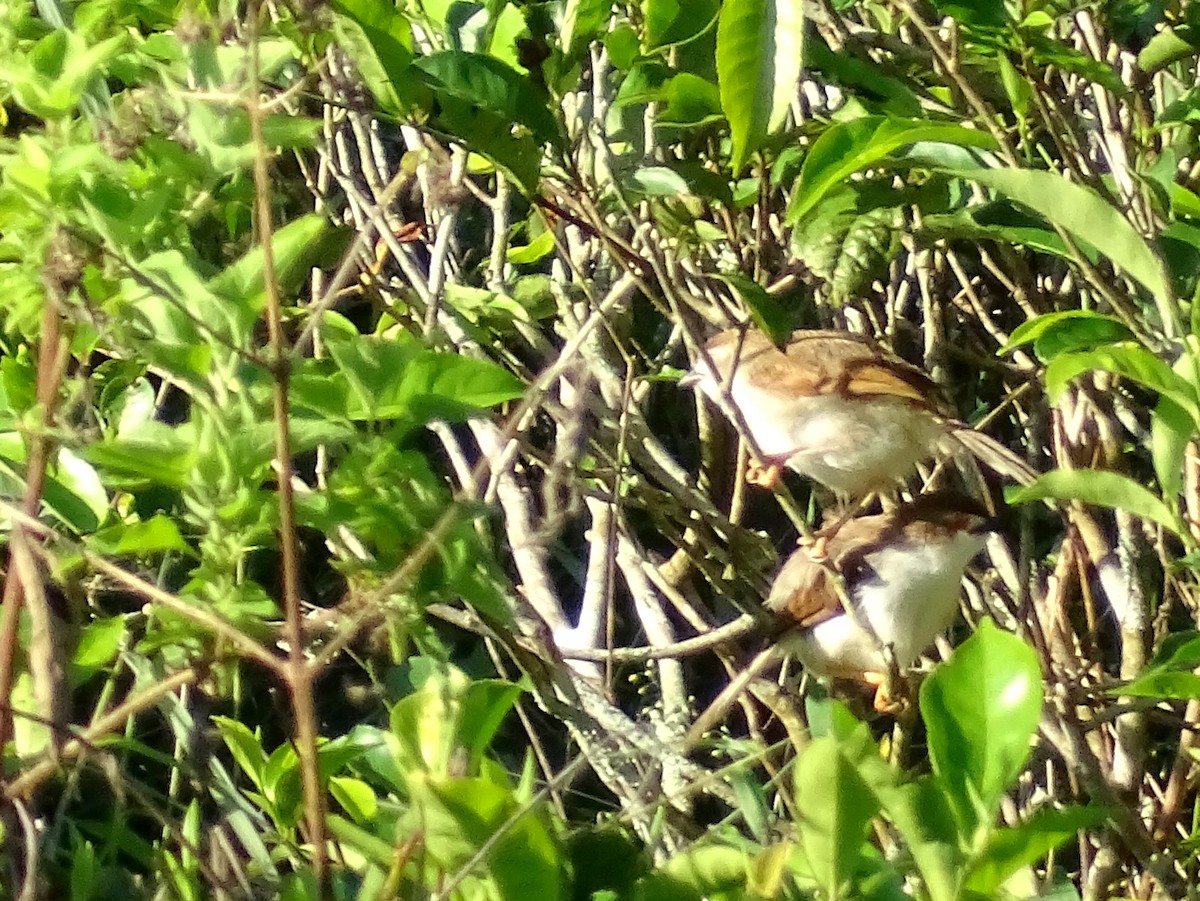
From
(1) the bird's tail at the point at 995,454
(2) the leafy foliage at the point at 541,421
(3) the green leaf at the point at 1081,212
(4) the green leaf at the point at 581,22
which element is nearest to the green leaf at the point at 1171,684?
(2) the leafy foliage at the point at 541,421

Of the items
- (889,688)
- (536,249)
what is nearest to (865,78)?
(536,249)

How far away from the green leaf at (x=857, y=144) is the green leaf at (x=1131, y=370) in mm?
192

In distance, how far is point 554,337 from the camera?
3016 millimetres

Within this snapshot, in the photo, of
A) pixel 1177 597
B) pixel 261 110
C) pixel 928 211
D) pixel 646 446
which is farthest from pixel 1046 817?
pixel 1177 597

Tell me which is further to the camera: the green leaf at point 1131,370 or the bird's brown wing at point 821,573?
the bird's brown wing at point 821,573

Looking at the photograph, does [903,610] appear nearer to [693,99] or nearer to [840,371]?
[840,371]

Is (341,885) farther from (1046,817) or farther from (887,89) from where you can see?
(887,89)

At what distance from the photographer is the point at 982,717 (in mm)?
1018

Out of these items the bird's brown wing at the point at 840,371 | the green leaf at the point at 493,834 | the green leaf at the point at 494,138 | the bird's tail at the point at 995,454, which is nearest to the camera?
the green leaf at the point at 493,834

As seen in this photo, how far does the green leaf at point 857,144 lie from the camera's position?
4.13 ft

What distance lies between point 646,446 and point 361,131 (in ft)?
2.42

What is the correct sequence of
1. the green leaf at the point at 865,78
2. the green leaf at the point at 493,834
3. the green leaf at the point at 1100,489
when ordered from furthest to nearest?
1. the green leaf at the point at 865,78
2. the green leaf at the point at 1100,489
3. the green leaf at the point at 493,834

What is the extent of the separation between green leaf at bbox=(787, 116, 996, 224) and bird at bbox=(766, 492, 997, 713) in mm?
1425

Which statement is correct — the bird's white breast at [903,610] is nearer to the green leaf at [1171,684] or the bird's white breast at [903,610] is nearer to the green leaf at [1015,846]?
the green leaf at [1171,684]
